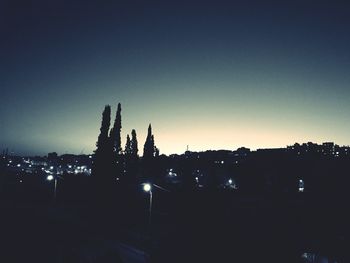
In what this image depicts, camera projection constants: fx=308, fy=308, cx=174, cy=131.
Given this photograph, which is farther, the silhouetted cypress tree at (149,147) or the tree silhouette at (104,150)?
the silhouetted cypress tree at (149,147)

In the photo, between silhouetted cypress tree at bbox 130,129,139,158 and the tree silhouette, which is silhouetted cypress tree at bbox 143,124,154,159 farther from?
the tree silhouette

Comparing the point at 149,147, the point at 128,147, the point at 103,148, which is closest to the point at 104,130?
the point at 103,148

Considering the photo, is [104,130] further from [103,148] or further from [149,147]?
[149,147]

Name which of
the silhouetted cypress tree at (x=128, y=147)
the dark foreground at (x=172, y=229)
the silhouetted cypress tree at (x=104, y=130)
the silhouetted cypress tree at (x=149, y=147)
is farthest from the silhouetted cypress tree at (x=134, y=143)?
the dark foreground at (x=172, y=229)

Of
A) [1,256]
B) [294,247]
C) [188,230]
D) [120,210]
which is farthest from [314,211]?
[1,256]

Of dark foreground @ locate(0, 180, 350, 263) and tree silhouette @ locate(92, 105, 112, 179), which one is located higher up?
tree silhouette @ locate(92, 105, 112, 179)

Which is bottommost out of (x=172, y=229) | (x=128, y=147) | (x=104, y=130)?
(x=172, y=229)

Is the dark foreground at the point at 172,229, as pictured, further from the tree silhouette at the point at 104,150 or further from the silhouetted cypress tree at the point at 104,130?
the silhouetted cypress tree at the point at 104,130

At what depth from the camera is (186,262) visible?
1105cm

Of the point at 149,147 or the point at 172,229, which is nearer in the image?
the point at 172,229

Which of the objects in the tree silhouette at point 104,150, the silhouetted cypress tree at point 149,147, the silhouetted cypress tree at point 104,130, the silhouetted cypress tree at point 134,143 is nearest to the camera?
the tree silhouette at point 104,150

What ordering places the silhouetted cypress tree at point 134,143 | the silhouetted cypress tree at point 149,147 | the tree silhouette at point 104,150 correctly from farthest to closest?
the silhouetted cypress tree at point 134,143, the silhouetted cypress tree at point 149,147, the tree silhouette at point 104,150

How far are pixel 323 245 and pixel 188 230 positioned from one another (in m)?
10.2

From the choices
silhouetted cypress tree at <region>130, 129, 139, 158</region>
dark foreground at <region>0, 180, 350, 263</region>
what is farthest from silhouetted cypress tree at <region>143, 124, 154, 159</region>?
dark foreground at <region>0, 180, 350, 263</region>
